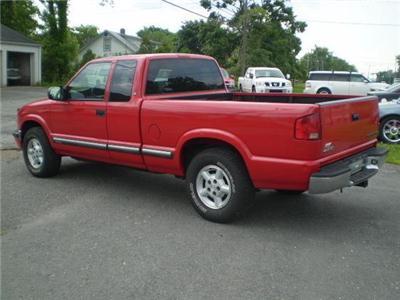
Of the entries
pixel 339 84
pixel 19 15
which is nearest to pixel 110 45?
pixel 19 15

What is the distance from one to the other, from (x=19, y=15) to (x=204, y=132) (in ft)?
132

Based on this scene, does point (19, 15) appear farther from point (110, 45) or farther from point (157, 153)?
point (157, 153)

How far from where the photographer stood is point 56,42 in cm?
3631

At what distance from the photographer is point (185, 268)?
12.6 ft

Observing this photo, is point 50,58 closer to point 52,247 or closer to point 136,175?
point 136,175

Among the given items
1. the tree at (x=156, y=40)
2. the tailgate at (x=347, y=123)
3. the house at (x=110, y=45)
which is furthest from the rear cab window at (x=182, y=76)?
the house at (x=110, y=45)

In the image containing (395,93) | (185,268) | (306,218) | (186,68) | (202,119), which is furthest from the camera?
(395,93)

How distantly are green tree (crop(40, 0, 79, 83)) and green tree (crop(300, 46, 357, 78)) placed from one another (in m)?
61.0

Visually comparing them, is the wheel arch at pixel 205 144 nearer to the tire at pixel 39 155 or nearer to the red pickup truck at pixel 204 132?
the red pickup truck at pixel 204 132

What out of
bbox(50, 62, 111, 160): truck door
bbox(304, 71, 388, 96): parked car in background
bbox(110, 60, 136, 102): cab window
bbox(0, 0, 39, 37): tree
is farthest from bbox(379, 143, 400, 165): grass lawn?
bbox(0, 0, 39, 37): tree

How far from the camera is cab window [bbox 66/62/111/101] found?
5.96 metres

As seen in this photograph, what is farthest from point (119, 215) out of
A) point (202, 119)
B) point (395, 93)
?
point (395, 93)

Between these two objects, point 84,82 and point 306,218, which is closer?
point 306,218

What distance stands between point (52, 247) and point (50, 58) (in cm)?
3450
